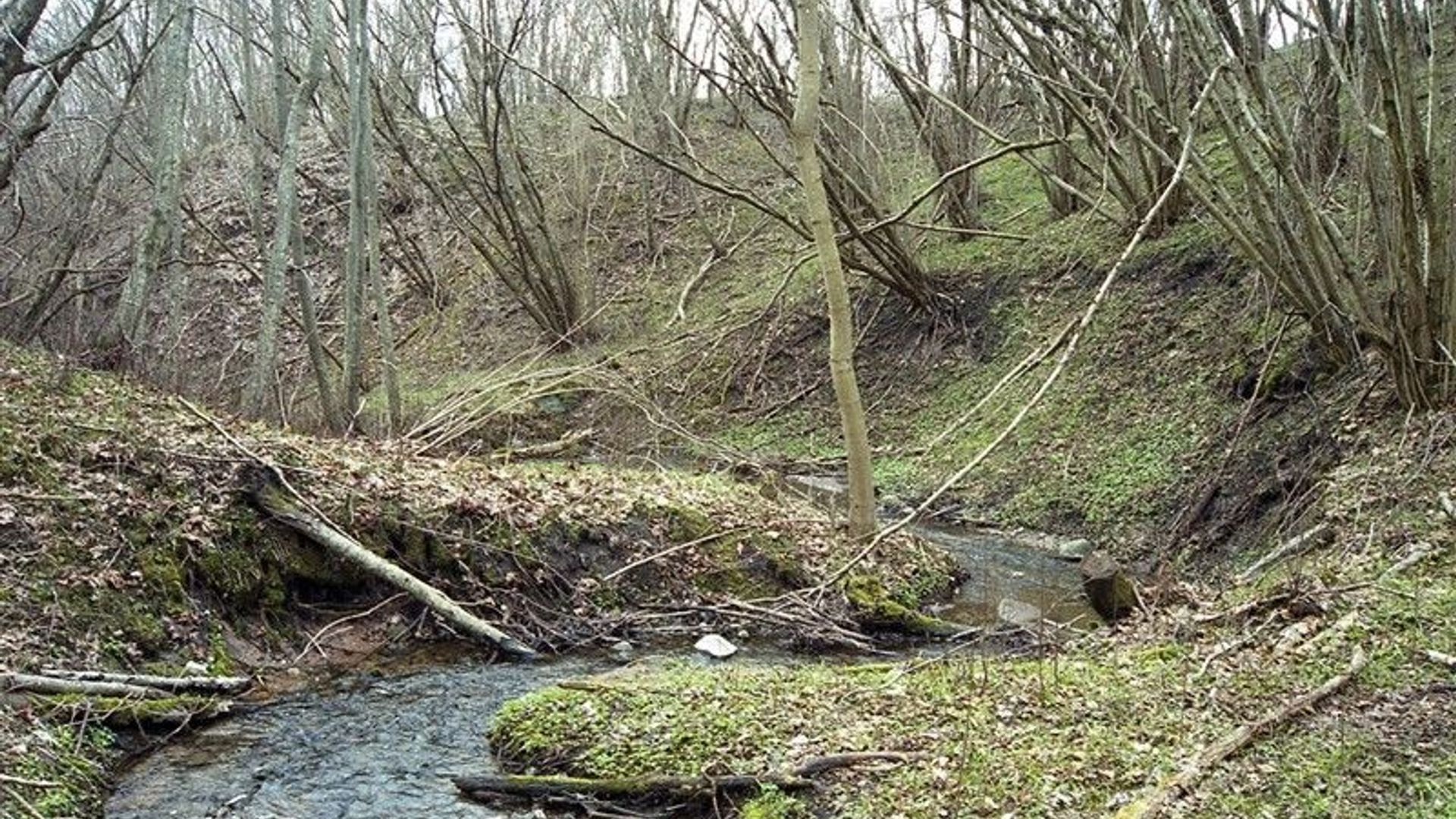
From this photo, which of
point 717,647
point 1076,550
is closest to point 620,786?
point 717,647

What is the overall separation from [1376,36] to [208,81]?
3580 centimetres

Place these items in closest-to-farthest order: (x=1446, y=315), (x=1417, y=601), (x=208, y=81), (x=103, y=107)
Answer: (x=1417, y=601) → (x=1446, y=315) → (x=103, y=107) → (x=208, y=81)

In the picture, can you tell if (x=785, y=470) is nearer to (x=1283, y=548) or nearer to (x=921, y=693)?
(x=1283, y=548)

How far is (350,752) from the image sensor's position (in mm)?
5938

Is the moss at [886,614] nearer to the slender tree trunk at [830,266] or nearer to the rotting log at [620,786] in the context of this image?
the slender tree trunk at [830,266]

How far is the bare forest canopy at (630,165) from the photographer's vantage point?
8031 mm

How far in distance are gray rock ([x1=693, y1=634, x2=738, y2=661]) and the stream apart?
12 centimetres

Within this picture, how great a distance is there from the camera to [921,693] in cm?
574

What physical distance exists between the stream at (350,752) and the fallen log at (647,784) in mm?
118

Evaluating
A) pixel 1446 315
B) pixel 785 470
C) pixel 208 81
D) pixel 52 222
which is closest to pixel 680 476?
pixel 785 470

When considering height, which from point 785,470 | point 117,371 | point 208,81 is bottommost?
point 785,470

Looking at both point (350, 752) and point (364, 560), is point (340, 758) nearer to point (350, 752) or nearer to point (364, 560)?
point (350, 752)

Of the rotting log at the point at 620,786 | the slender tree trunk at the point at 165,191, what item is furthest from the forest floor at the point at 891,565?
the slender tree trunk at the point at 165,191

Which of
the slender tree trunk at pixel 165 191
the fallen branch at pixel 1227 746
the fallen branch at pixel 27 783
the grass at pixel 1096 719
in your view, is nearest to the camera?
the fallen branch at pixel 1227 746
